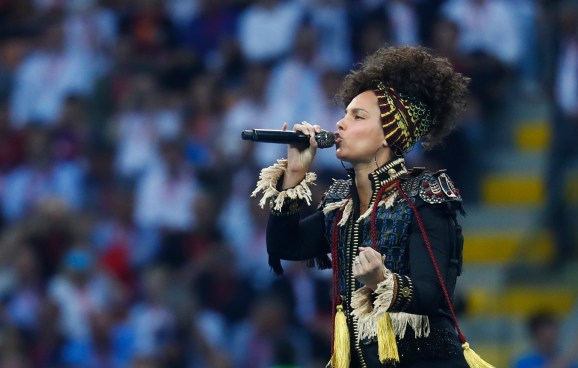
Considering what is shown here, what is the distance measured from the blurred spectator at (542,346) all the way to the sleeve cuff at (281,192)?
4.44m

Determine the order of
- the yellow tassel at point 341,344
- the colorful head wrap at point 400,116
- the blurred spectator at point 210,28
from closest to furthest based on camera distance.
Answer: the yellow tassel at point 341,344 < the colorful head wrap at point 400,116 < the blurred spectator at point 210,28

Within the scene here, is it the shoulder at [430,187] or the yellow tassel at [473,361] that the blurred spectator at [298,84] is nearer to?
the shoulder at [430,187]

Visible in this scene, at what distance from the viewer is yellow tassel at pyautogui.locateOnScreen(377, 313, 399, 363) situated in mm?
4441

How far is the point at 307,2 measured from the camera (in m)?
11.8

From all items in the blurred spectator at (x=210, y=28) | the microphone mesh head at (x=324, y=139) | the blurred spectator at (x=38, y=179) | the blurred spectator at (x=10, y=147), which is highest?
the blurred spectator at (x=210, y=28)

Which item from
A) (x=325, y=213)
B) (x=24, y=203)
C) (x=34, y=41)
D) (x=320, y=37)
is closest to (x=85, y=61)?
(x=34, y=41)

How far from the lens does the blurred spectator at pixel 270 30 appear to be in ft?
38.9

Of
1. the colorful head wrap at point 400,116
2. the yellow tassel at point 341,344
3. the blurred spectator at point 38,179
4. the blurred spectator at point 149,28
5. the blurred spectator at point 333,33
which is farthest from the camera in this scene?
the blurred spectator at point 149,28

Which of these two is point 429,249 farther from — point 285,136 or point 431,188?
point 285,136

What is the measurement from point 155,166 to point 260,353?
2.49 metres

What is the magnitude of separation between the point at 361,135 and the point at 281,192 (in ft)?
1.24

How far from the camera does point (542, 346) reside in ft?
28.9

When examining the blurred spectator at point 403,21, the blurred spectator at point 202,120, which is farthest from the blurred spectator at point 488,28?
the blurred spectator at point 202,120

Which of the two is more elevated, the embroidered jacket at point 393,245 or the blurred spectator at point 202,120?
the blurred spectator at point 202,120
